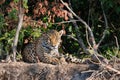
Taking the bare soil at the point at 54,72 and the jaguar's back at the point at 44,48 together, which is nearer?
the bare soil at the point at 54,72

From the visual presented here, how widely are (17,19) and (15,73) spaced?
1046 millimetres

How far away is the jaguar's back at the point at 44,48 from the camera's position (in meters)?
8.92

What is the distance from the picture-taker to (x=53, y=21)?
922 centimetres

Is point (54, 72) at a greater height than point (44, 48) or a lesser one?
lesser

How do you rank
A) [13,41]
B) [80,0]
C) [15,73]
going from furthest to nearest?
[80,0] → [13,41] → [15,73]

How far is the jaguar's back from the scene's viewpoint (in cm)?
892

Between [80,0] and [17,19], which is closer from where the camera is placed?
[17,19]

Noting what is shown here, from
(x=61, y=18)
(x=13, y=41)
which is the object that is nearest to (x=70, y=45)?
(x=61, y=18)

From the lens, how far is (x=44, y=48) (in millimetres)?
9047

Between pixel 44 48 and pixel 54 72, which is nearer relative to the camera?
pixel 54 72

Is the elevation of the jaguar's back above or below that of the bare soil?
above

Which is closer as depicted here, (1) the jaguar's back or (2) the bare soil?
(2) the bare soil

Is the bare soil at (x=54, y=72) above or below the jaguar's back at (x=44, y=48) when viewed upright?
below

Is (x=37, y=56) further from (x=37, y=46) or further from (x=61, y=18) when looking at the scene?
(x=61, y=18)
